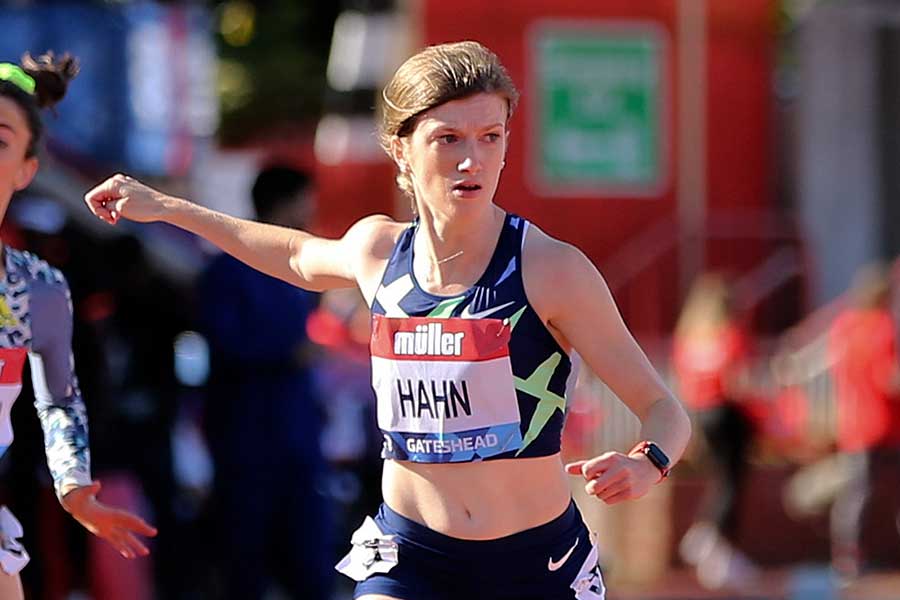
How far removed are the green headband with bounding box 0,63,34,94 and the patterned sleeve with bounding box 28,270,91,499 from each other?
49cm

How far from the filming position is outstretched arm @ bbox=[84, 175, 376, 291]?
484 centimetres

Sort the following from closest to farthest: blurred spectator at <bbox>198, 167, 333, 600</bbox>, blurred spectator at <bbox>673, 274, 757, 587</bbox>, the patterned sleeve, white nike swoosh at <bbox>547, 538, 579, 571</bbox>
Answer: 1. white nike swoosh at <bbox>547, 538, 579, 571</bbox>
2. the patterned sleeve
3. blurred spectator at <bbox>198, 167, 333, 600</bbox>
4. blurred spectator at <bbox>673, 274, 757, 587</bbox>

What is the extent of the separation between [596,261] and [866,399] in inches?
277

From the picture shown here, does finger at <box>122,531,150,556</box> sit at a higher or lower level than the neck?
lower

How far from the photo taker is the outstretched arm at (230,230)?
4.84 meters

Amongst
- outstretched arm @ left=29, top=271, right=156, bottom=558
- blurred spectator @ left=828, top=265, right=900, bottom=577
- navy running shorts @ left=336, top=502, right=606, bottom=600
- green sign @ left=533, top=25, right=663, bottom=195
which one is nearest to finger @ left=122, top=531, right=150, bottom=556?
outstretched arm @ left=29, top=271, right=156, bottom=558

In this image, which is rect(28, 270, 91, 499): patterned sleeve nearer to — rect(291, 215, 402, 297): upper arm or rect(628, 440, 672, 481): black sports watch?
rect(291, 215, 402, 297): upper arm

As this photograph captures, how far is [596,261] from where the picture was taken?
18.4m

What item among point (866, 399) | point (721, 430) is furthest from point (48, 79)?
point (866, 399)

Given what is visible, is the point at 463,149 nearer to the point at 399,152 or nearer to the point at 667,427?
the point at 399,152

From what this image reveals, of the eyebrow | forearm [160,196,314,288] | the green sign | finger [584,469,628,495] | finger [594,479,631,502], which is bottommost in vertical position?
finger [594,479,631,502]

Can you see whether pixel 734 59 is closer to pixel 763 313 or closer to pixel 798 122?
pixel 798 122

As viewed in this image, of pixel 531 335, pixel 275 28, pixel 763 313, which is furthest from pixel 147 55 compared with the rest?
pixel 275 28

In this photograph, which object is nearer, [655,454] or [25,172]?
[655,454]
